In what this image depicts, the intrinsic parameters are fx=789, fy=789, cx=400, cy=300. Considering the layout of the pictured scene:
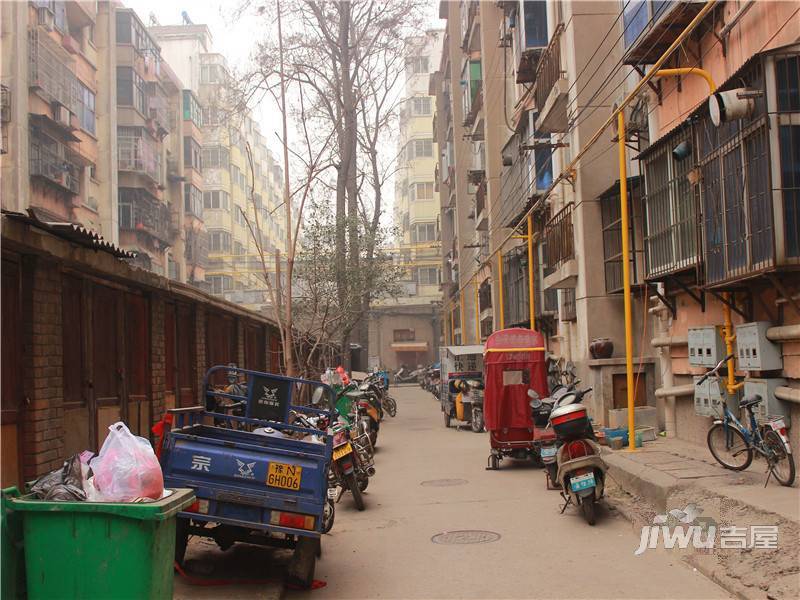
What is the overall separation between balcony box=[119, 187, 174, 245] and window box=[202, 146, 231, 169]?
20.2 m

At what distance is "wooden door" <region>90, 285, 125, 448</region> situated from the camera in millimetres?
8794

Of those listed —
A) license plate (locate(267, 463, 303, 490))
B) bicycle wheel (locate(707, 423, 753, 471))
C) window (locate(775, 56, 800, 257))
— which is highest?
window (locate(775, 56, 800, 257))

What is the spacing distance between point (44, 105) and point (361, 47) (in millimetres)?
11421

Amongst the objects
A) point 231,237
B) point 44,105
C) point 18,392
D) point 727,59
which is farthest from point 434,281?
point 18,392

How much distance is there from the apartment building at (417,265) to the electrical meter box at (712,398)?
139 ft

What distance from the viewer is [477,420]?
67.1ft

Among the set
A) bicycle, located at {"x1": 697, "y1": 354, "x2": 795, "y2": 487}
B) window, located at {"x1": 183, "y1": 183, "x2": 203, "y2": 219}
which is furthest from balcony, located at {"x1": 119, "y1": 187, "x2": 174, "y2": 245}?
bicycle, located at {"x1": 697, "y1": 354, "x2": 795, "y2": 487}

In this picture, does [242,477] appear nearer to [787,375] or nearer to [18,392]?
[18,392]

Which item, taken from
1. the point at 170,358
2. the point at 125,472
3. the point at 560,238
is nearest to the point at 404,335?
the point at 560,238

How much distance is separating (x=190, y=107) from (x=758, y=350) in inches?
1793

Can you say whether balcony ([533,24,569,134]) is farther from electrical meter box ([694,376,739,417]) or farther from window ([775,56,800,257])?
window ([775,56,800,257])

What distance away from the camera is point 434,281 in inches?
2361

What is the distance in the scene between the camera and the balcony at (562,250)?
57.3ft

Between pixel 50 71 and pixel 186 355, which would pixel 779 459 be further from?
pixel 50 71
